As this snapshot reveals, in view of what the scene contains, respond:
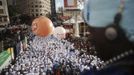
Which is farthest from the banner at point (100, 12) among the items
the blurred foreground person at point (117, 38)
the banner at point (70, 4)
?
the banner at point (70, 4)

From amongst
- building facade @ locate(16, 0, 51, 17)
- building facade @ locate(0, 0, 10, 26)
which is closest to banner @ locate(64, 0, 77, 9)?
building facade @ locate(0, 0, 10, 26)

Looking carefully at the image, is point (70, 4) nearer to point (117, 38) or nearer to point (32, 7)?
point (117, 38)

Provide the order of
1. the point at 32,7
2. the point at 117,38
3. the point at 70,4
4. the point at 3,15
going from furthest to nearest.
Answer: the point at 32,7
the point at 3,15
the point at 70,4
the point at 117,38

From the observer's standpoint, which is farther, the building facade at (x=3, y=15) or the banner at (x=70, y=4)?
the building facade at (x=3, y=15)

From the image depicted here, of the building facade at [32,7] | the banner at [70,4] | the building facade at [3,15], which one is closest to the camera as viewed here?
the banner at [70,4]

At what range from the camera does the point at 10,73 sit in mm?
10938

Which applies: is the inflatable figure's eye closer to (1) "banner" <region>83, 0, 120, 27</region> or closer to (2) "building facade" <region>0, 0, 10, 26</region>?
(1) "banner" <region>83, 0, 120, 27</region>

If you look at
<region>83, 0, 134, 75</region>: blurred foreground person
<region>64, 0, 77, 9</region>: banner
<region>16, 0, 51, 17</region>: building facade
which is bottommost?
<region>16, 0, 51, 17</region>: building facade

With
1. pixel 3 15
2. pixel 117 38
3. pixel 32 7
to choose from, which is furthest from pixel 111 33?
pixel 32 7

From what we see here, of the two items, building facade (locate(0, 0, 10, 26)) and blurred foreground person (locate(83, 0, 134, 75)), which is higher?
blurred foreground person (locate(83, 0, 134, 75))

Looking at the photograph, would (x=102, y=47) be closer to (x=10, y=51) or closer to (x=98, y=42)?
(x=98, y=42)

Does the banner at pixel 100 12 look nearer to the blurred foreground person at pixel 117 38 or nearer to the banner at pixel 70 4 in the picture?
the blurred foreground person at pixel 117 38

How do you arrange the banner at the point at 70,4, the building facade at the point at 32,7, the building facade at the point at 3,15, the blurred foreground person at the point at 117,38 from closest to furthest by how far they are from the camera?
the blurred foreground person at the point at 117,38
the banner at the point at 70,4
the building facade at the point at 3,15
the building facade at the point at 32,7

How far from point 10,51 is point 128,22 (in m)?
12.9
